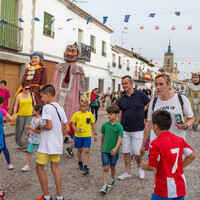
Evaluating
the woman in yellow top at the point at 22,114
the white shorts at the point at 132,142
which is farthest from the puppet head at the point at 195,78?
the woman in yellow top at the point at 22,114

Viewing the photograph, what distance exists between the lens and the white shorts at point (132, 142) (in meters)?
4.92

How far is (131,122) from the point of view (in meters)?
4.96

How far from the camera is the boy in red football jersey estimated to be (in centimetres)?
251

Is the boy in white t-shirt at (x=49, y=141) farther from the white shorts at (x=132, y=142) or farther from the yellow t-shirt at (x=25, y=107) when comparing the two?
the yellow t-shirt at (x=25, y=107)

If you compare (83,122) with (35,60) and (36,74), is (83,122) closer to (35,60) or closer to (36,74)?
(36,74)

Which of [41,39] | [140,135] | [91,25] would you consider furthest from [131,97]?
[91,25]

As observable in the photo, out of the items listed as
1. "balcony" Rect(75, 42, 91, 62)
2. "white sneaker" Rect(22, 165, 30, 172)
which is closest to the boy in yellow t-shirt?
"white sneaker" Rect(22, 165, 30, 172)

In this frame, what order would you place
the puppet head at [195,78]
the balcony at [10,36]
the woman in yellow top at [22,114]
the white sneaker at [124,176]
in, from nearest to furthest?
the white sneaker at [124,176], the woman in yellow top at [22,114], the puppet head at [195,78], the balcony at [10,36]

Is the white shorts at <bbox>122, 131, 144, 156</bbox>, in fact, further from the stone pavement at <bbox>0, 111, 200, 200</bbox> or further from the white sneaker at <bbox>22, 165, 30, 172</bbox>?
the white sneaker at <bbox>22, 165, 30, 172</bbox>

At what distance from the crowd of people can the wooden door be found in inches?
238

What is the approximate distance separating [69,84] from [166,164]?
17.6ft

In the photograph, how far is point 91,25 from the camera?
69.9 ft

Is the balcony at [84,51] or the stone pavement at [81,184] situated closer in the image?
the stone pavement at [81,184]

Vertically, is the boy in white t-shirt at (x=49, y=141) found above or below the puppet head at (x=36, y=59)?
below
